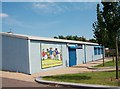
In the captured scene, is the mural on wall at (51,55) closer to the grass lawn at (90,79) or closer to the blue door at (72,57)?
the blue door at (72,57)

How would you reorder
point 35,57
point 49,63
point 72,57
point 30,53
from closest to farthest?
point 30,53 < point 35,57 < point 49,63 < point 72,57

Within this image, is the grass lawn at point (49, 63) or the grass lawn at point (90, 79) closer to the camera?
the grass lawn at point (90, 79)

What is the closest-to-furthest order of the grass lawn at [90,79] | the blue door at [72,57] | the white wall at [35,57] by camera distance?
the grass lawn at [90,79], the white wall at [35,57], the blue door at [72,57]

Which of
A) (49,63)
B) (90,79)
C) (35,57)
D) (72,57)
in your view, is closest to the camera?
(90,79)

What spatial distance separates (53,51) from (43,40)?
243 cm

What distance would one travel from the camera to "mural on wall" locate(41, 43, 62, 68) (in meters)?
23.2

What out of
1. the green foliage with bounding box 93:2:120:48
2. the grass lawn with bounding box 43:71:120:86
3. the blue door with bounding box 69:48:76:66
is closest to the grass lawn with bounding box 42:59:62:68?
the blue door with bounding box 69:48:76:66

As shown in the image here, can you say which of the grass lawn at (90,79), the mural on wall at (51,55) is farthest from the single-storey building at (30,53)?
the grass lawn at (90,79)

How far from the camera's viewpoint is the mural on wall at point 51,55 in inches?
915

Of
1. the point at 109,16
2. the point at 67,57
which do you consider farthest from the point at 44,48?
the point at 109,16

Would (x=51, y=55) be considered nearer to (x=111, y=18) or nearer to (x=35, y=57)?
(x=35, y=57)

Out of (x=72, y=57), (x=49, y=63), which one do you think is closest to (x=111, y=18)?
(x=49, y=63)

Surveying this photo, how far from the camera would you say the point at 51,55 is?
966 inches

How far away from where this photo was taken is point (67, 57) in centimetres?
2955
